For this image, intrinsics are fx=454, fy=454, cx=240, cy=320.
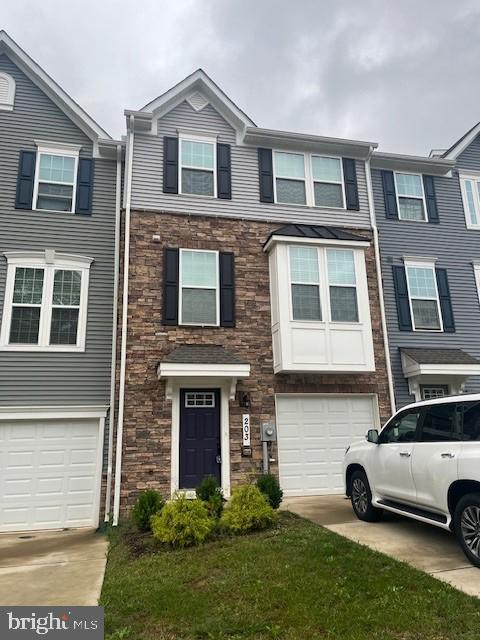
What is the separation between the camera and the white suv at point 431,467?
A: 4.96 m

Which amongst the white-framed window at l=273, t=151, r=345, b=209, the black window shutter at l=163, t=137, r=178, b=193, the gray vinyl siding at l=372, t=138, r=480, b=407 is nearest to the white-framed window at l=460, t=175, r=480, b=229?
the gray vinyl siding at l=372, t=138, r=480, b=407

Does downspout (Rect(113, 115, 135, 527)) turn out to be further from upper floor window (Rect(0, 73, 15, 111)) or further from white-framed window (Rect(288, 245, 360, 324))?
white-framed window (Rect(288, 245, 360, 324))

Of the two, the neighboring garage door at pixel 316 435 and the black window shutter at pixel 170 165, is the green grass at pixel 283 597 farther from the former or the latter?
the black window shutter at pixel 170 165

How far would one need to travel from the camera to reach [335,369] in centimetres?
1048

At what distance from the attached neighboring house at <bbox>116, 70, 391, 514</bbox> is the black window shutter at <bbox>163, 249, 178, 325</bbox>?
0.08 ft

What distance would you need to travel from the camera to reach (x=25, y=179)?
11078mm

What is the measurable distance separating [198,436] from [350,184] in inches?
311

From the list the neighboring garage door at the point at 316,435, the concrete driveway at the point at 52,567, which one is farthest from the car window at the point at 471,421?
the neighboring garage door at the point at 316,435

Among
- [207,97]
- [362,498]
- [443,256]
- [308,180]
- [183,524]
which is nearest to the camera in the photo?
[183,524]

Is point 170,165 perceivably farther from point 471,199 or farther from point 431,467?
point 431,467

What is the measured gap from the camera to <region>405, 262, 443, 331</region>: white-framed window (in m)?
12.2

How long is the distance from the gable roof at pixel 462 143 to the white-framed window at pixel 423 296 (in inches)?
152

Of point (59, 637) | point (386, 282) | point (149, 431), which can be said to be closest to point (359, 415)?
point (386, 282)

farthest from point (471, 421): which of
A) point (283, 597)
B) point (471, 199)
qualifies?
point (471, 199)
